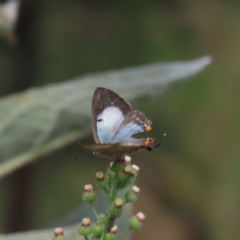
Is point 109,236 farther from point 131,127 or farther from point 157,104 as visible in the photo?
point 157,104

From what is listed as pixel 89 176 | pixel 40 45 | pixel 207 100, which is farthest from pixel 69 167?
pixel 207 100

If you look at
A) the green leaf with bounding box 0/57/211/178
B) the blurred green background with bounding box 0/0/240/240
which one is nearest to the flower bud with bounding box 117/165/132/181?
the green leaf with bounding box 0/57/211/178

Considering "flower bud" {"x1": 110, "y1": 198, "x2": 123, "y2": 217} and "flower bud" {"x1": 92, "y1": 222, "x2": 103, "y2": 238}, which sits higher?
"flower bud" {"x1": 110, "y1": 198, "x2": 123, "y2": 217}

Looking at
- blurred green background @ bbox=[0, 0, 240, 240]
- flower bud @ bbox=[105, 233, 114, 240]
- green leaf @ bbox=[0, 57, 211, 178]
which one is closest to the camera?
flower bud @ bbox=[105, 233, 114, 240]

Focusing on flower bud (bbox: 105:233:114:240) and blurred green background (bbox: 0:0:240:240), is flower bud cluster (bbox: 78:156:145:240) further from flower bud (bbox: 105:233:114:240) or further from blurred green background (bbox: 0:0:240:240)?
blurred green background (bbox: 0:0:240:240)

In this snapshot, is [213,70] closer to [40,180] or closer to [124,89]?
[40,180]

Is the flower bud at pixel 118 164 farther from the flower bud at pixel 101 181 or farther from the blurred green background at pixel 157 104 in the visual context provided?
the blurred green background at pixel 157 104

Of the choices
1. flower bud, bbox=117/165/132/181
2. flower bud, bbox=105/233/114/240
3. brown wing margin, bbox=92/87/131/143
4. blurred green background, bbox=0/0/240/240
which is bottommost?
blurred green background, bbox=0/0/240/240

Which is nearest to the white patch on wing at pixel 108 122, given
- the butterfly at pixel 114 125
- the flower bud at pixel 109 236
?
the butterfly at pixel 114 125
